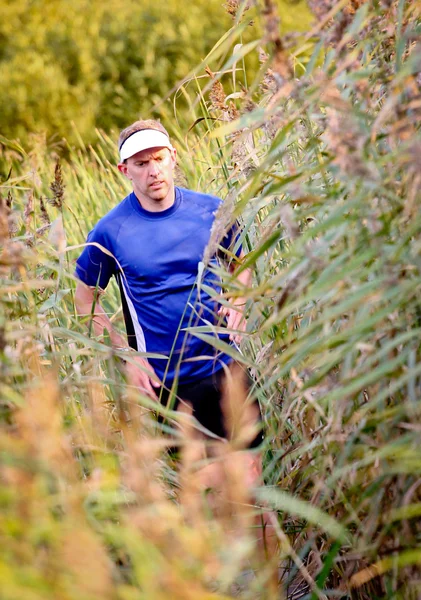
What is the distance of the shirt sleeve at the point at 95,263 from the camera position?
12.8 feet

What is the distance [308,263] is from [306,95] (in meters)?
0.44

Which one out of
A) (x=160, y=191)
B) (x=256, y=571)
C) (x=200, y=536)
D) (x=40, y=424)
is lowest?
(x=256, y=571)

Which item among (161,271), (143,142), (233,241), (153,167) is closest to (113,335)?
(161,271)

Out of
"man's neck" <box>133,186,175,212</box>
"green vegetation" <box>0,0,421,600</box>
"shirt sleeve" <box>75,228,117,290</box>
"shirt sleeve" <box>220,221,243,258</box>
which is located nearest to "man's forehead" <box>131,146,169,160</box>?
"man's neck" <box>133,186,175,212</box>

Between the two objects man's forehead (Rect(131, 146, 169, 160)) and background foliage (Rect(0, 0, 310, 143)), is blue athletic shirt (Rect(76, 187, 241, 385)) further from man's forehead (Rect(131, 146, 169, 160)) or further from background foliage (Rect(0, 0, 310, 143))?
background foliage (Rect(0, 0, 310, 143))

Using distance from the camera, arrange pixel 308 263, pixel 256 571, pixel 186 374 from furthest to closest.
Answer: pixel 186 374, pixel 256 571, pixel 308 263

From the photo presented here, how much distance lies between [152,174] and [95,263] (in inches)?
17.5

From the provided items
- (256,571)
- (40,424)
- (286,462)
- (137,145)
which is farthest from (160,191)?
(40,424)

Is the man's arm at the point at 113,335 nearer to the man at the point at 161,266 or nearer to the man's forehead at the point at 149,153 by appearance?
the man at the point at 161,266

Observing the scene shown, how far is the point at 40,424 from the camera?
1.51 meters

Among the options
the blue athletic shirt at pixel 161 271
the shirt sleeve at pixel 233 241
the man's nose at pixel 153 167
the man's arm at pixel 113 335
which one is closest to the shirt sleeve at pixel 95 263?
the blue athletic shirt at pixel 161 271

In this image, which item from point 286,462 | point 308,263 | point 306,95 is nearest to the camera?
point 308,263

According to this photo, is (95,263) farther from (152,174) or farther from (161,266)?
(152,174)

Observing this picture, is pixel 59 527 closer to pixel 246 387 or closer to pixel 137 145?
pixel 246 387
